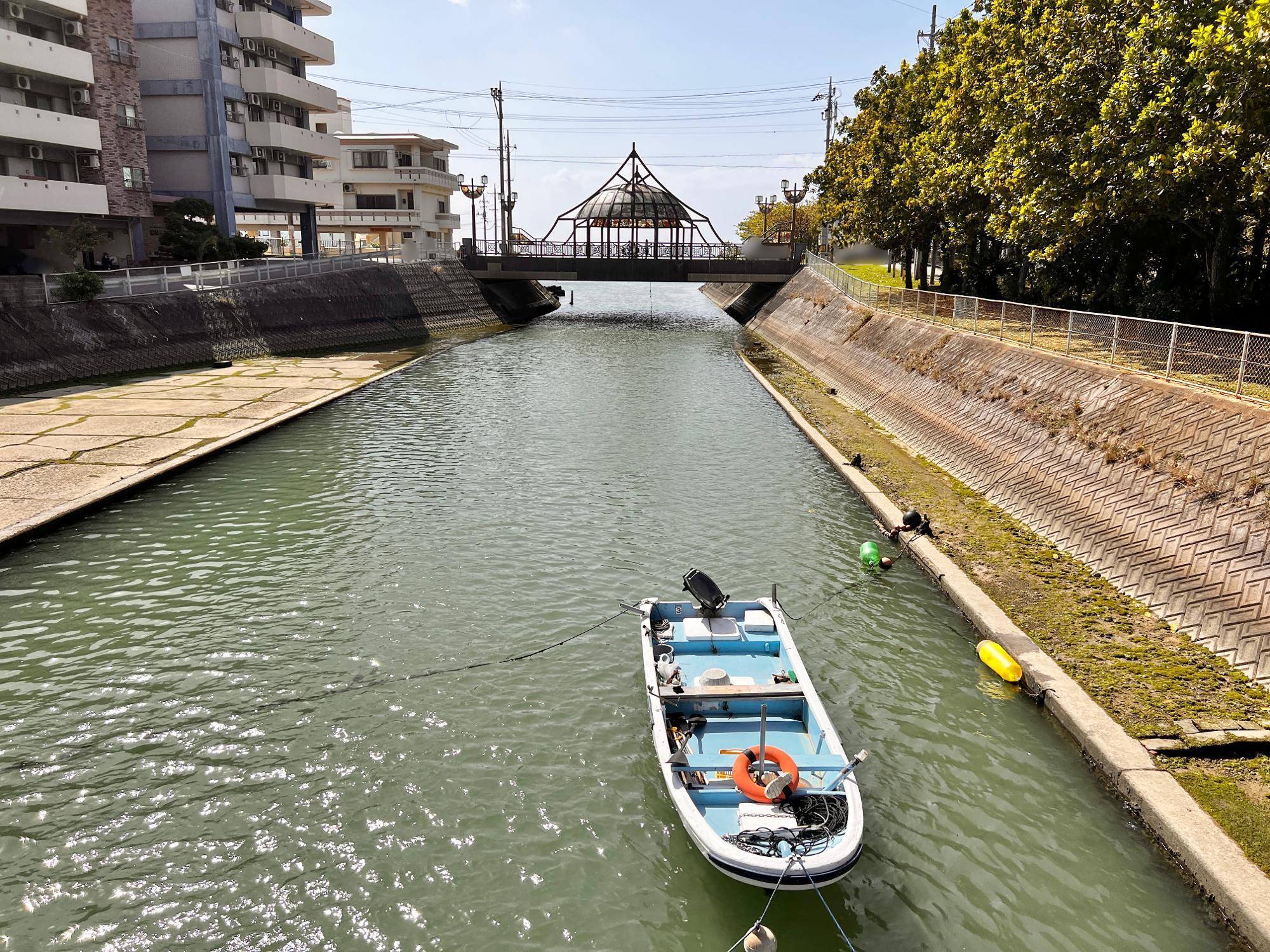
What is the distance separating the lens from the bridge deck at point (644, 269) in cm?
6744

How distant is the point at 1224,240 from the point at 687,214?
192 feet

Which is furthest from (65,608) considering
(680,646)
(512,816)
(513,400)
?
(513,400)

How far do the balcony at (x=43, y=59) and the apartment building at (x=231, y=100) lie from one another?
362 inches

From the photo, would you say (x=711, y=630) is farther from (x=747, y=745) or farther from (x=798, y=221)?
(x=798, y=221)

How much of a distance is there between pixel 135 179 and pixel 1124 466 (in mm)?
52243

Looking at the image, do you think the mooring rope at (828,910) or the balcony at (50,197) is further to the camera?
the balcony at (50,197)

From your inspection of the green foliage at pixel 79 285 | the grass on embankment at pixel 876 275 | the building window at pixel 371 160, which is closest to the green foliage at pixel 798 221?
the grass on embankment at pixel 876 275

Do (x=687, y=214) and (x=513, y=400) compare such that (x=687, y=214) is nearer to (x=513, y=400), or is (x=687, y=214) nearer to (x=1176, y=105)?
(x=513, y=400)

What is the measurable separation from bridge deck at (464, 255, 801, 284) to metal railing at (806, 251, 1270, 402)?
36873mm

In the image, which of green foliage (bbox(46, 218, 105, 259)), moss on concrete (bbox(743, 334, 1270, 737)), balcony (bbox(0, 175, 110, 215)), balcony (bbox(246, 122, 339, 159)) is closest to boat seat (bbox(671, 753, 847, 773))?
moss on concrete (bbox(743, 334, 1270, 737))

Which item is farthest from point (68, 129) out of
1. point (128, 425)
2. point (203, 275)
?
point (128, 425)

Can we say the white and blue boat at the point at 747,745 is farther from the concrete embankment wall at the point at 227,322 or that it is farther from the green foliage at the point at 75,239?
the green foliage at the point at 75,239

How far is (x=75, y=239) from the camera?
127 ft

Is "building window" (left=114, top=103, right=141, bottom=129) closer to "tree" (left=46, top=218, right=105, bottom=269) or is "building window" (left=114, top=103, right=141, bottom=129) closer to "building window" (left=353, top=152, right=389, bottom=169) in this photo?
"tree" (left=46, top=218, right=105, bottom=269)
